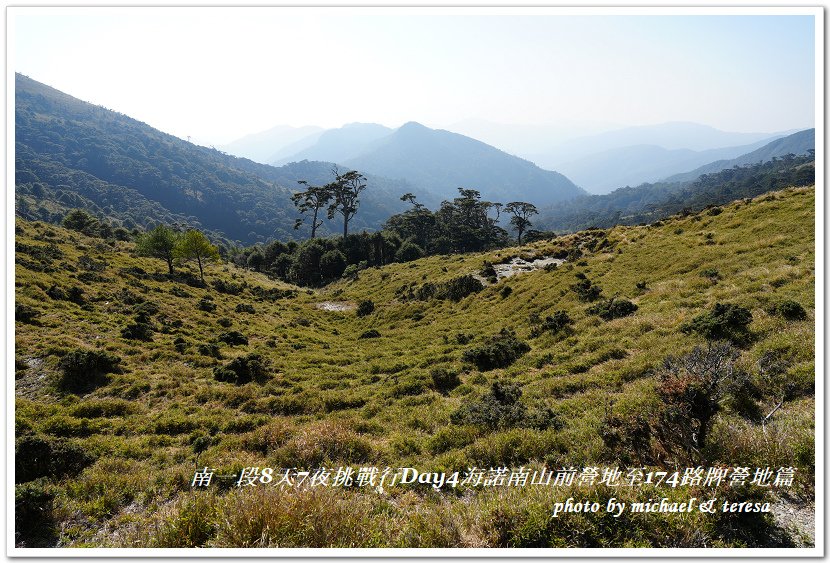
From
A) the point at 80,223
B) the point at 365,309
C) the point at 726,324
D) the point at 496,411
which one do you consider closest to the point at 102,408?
the point at 496,411

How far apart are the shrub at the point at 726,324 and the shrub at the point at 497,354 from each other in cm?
705

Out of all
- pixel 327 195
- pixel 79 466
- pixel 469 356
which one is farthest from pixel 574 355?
pixel 327 195

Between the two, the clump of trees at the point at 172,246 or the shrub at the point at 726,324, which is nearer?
the shrub at the point at 726,324

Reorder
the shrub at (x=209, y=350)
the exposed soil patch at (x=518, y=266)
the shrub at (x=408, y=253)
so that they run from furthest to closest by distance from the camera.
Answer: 1. the shrub at (x=408, y=253)
2. the exposed soil patch at (x=518, y=266)
3. the shrub at (x=209, y=350)

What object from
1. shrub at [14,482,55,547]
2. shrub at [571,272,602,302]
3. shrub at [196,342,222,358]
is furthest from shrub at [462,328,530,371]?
shrub at [196,342,222,358]

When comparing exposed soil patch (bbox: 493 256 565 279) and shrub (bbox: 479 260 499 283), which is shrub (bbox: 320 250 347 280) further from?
exposed soil patch (bbox: 493 256 565 279)

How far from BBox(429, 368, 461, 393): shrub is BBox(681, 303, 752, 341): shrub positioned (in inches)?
364

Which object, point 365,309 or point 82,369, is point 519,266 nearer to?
point 365,309

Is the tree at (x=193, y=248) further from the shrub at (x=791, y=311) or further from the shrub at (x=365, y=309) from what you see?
the shrub at (x=791, y=311)

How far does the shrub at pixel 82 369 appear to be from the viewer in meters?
15.6

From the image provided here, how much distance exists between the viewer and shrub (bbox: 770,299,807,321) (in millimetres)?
11969

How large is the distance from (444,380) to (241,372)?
35.4 feet

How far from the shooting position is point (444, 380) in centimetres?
1584

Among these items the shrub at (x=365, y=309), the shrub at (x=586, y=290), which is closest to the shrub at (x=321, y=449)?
the shrub at (x=586, y=290)
